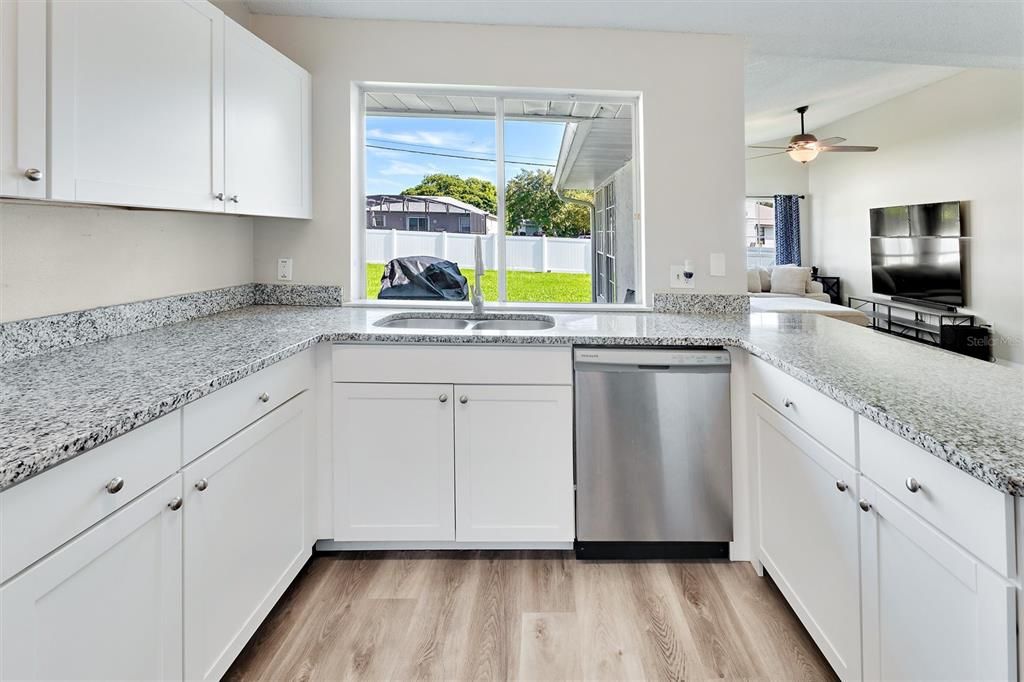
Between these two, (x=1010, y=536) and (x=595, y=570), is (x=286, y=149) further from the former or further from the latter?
(x=1010, y=536)

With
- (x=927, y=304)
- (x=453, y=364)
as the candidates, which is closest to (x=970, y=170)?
(x=927, y=304)

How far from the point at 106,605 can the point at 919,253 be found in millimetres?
7459

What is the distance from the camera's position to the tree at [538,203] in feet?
9.65

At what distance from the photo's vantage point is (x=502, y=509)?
6.88ft

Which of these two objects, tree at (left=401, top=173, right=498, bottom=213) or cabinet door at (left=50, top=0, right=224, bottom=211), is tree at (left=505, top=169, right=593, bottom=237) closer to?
tree at (left=401, top=173, right=498, bottom=213)

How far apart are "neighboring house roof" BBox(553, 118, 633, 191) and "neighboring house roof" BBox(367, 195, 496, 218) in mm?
467

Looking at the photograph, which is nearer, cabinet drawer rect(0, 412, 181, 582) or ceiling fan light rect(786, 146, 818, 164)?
cabinet drawer rect(0, 412, 181, 582)

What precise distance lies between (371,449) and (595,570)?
95cm

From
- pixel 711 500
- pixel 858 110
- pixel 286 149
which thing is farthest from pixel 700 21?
pixel 858 110

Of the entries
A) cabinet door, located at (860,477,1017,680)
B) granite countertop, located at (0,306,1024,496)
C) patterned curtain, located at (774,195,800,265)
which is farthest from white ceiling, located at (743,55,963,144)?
cabinet door, located at (860,477,1017,680)

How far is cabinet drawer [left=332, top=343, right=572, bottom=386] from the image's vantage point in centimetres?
206

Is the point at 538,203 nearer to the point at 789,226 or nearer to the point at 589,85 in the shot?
the point at 589,85

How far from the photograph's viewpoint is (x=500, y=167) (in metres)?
2.92

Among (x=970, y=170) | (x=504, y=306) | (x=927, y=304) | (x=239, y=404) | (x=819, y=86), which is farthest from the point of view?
(x=927, y=304)
